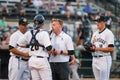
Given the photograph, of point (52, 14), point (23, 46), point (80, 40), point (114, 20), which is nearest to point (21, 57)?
point (23, 46)

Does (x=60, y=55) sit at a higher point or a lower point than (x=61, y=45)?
lower

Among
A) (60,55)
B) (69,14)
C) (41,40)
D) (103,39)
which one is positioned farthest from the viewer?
(69,14)

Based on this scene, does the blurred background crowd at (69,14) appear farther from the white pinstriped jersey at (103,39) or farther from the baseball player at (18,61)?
the white pinstriped jersey at (103,39)

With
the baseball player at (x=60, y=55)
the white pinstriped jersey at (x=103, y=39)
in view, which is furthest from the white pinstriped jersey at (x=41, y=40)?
the white pinstriped jersey at (x=103, y=39)

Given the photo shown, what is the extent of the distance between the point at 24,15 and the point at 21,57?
10677 millimetres

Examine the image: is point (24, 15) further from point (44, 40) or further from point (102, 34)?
point (44, 40)

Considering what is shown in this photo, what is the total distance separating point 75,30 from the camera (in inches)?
843

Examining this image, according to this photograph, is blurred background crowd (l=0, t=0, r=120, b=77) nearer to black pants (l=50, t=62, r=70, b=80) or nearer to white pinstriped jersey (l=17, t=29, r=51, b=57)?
black pants (l=50, t=62, r=70, b=80)

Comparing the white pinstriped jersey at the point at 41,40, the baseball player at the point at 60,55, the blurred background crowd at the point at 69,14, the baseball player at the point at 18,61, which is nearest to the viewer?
the white pinstriped jersey at the point at 41,40

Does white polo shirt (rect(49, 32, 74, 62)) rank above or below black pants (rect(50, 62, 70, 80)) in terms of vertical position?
above

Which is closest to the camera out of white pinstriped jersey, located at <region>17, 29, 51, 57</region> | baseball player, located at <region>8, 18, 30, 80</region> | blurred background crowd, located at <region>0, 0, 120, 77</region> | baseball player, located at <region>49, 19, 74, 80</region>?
white pinstriped jersey, located at <region>17, 29, 51, 57</region>

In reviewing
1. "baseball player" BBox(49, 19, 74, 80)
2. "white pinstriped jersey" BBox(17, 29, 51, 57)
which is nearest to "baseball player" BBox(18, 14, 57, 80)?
"white pinstriped jersey" BBox(17, 29, 51, 57)

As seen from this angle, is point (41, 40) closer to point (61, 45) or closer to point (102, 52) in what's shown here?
point (61, 45)

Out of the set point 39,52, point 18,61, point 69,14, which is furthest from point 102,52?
point 69,14
